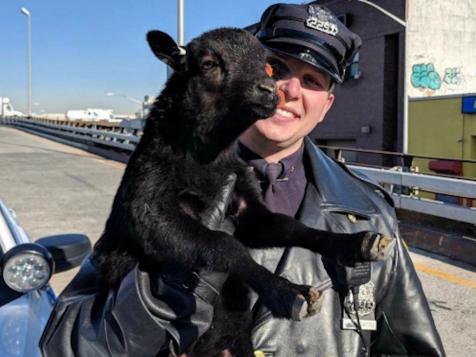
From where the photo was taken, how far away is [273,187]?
2.56 metres

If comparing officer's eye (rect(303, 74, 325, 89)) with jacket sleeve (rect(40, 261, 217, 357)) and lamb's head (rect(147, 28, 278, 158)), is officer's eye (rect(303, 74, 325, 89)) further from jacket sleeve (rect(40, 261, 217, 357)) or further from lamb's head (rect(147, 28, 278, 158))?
jacket sleeve (rect(40, 261, 217, 357))

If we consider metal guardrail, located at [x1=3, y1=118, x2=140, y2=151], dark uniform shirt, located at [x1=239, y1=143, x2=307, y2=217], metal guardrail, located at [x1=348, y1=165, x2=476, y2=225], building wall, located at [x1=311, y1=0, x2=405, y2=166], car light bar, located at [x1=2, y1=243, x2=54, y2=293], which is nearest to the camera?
dark uniform shirt, located at [x1=239, y1=143, x2=307, y2=217]

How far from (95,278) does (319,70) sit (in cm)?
133

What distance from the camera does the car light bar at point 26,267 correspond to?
9.09 ft

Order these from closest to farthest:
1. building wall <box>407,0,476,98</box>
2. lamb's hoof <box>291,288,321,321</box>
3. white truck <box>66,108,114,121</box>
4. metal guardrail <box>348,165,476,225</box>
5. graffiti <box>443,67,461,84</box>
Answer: lamb's hoof <box>291,288,321,321</box>
metal guardrail <box>348,165,476,225</box>
building wall <box>407,0,476,98</box>
graffiti <box>443,67,461,84</box>
white truck <box>66,108,114,121</box>

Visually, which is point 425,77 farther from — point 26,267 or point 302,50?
point 26,267

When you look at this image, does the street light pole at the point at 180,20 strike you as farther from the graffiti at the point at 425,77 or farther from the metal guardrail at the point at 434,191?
the graffiti at the point at 425,77

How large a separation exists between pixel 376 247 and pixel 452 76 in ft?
102

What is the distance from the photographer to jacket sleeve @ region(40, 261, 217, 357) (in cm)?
189

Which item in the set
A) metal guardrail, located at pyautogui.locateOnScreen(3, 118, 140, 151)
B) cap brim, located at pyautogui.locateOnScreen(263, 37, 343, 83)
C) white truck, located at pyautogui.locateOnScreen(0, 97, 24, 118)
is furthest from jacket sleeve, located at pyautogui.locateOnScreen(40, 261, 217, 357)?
white truck, located at pyautogui.locateOnScreen(0, 97, 24, 118)

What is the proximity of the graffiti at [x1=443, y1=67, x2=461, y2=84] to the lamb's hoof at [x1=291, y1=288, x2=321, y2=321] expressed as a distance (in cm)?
3066

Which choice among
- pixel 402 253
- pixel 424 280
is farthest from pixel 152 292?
pixel 424 280

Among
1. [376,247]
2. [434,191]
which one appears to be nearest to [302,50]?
[376,247]

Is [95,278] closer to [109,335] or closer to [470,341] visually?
[109,335]
